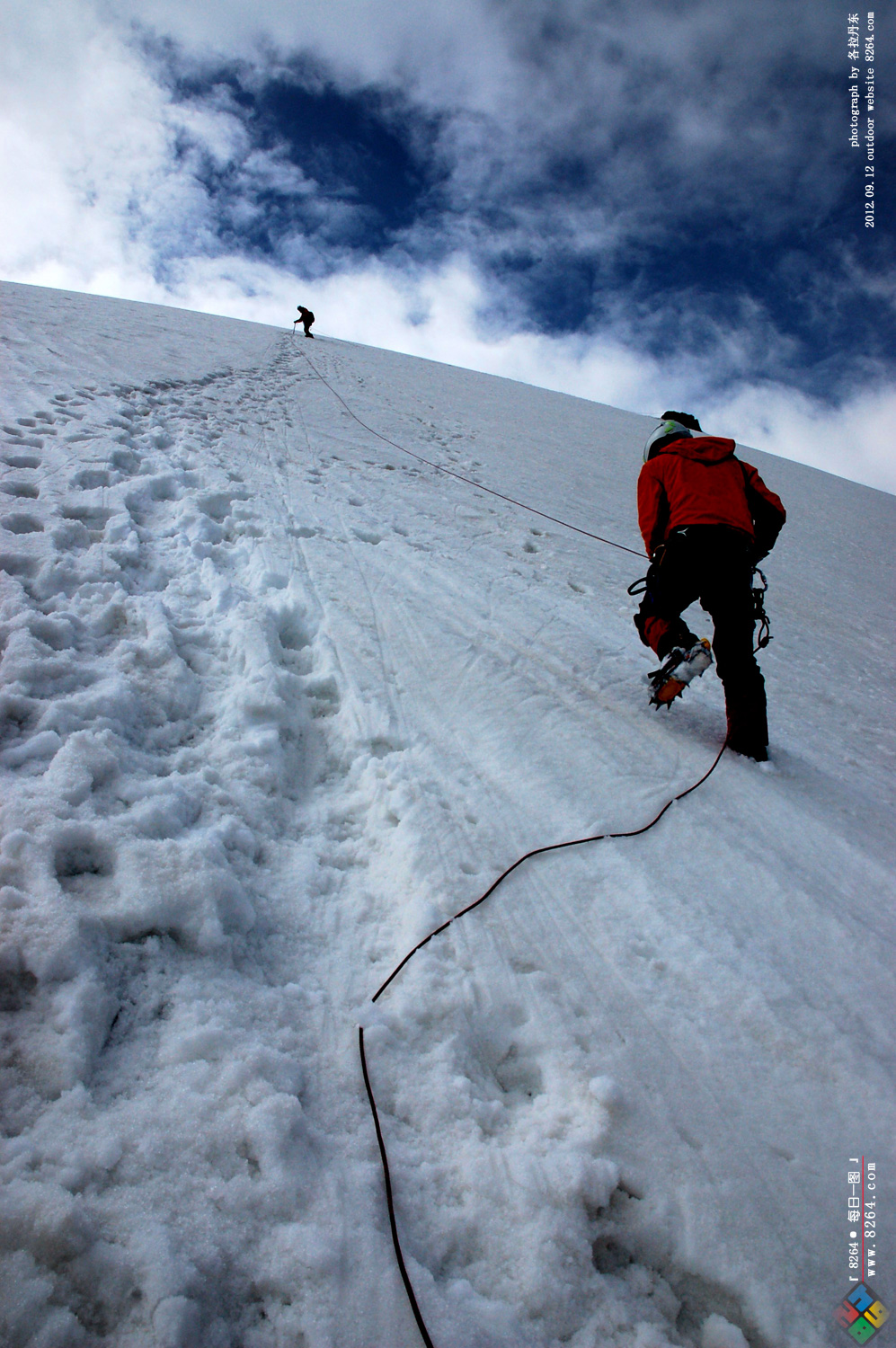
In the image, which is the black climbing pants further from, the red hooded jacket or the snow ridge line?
the snow ridge line

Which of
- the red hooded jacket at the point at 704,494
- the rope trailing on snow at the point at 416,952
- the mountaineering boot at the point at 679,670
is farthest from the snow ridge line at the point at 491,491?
the rope trailing on snow at the point at 416,952

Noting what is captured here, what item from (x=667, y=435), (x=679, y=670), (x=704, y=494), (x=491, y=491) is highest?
(x=667, y=435)

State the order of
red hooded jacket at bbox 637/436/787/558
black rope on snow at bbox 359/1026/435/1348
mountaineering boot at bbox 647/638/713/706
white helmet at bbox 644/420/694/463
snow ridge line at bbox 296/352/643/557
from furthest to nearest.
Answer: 1. snow ridge line at bbox 296/352/643/557
2. white helmet at bbox 644/420/694/463
3. red hooded jacket at bbox 637/436/787/558
4. mountaineering boot at bbox 647/638/713/706
5. black rope on snow at bbox 359/1026/435/1348

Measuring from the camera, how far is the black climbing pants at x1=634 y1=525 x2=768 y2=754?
9.18 ft

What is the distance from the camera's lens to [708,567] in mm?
2828

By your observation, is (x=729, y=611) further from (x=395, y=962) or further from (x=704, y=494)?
(x=395, y=962)

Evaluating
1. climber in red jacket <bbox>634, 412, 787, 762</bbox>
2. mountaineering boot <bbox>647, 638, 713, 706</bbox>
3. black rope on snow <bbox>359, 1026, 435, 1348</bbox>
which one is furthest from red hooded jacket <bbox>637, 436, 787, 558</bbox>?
black rope on snow <bbox>359, 1026, 435, 1348</bbox>

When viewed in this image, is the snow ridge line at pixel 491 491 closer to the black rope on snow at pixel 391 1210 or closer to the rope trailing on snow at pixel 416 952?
the rope trailing on snow at pixel 416 952

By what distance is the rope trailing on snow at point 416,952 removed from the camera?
1140mm

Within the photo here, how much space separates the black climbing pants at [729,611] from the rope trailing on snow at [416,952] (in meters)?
0.18

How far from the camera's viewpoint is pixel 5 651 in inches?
94.6

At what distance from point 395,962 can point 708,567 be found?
2309 mm

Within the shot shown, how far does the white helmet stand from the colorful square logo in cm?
321

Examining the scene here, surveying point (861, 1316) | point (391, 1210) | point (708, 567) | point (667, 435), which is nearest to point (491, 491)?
point (667, 435)
